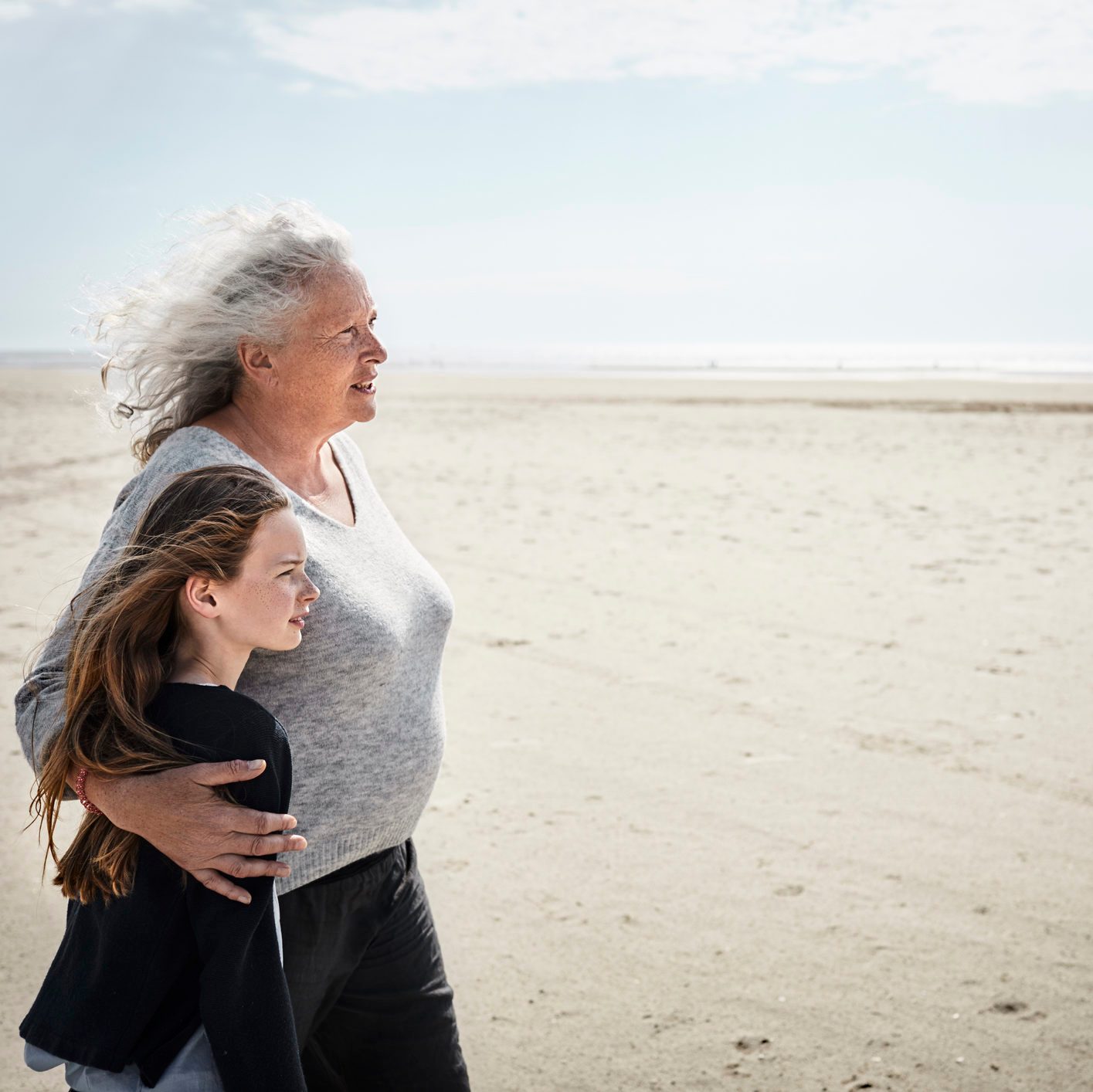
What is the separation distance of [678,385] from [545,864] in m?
32.2

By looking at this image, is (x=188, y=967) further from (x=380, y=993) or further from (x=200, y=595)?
(x=380, y=993)

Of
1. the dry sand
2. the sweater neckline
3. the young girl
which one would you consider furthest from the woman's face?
the dry sand

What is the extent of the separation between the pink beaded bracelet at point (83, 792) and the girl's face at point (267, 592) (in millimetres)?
252

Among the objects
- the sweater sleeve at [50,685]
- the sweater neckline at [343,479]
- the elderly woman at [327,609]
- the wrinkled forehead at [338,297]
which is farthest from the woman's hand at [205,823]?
the wrinkled forehead at [338,297]

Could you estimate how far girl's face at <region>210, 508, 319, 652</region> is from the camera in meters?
1.51

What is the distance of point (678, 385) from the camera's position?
35094mm

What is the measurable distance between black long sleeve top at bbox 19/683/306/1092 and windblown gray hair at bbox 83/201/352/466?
0.66 meters

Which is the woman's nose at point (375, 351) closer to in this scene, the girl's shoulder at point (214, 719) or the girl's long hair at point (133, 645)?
the girl's long hair at point (133, 645)

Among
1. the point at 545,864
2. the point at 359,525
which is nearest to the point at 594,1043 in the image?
the point at 545,864

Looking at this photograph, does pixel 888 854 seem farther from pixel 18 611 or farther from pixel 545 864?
pixel 18 611

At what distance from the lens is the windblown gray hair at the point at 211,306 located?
1.85 metres

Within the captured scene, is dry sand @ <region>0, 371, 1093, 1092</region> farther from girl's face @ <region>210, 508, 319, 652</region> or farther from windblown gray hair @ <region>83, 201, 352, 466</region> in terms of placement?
girl's face @ <region>210, 508, 319, 652</region>

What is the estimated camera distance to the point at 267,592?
1529mm

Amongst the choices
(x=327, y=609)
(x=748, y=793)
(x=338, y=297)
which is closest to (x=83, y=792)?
(x=327, y=609)
